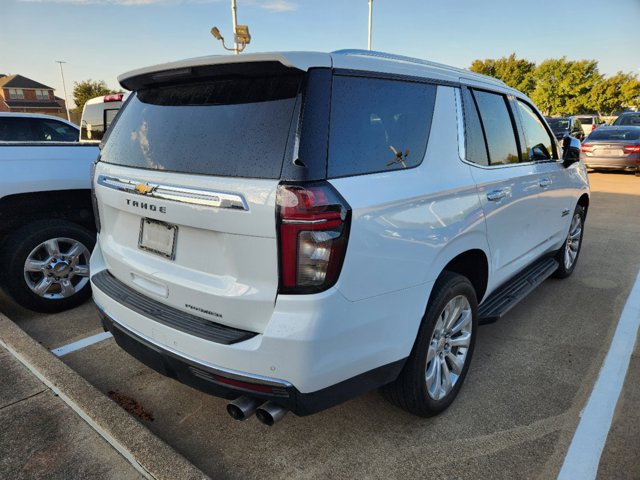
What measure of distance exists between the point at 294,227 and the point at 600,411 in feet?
7.29

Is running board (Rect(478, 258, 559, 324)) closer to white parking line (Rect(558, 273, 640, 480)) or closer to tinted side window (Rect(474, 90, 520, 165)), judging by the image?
white parking line (Rect(558, 273, 640, 480))

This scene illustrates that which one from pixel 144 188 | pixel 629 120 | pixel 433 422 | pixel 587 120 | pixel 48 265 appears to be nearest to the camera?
pixel 144 188

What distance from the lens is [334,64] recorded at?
1.90 meters

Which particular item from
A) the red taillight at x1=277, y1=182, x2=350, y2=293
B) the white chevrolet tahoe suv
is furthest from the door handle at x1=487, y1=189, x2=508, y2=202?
the red taillight at x1=277, y1=182, x2=350, y2=293

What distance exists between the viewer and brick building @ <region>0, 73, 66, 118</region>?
226ft

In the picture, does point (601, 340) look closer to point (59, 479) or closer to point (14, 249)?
point (59, 479)

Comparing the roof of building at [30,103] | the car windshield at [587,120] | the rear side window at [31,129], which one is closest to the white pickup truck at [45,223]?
the rear side window at [31,129]

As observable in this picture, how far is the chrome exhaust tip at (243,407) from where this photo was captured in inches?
75.4

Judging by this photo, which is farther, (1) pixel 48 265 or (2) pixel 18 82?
(2) pixel 18 82

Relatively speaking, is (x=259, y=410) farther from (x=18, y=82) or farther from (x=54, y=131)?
(x=18, y=82)

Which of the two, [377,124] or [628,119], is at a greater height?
[377,124]

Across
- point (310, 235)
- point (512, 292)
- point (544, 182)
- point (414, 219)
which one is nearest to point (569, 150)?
point (544, 182)

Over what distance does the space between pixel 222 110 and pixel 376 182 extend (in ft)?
2.50

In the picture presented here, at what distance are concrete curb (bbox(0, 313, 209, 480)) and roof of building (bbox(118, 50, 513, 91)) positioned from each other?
180cm
